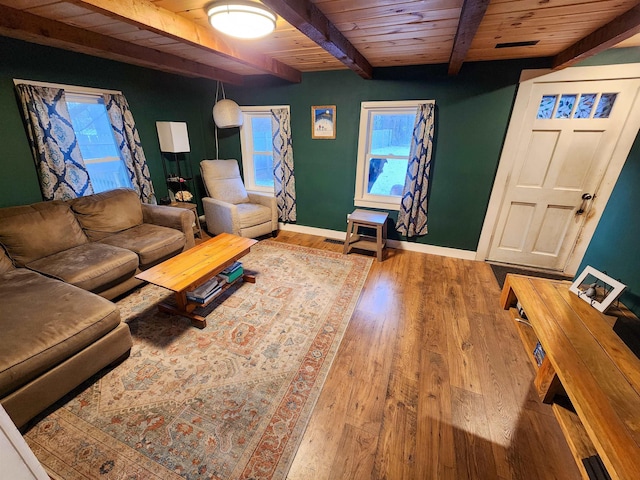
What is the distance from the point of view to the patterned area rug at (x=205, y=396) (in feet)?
3.98

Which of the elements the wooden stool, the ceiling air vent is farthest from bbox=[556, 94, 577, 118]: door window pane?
the wooden stool

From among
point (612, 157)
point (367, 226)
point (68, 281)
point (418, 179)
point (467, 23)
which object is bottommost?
point (68, 281)

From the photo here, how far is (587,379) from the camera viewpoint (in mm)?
1205

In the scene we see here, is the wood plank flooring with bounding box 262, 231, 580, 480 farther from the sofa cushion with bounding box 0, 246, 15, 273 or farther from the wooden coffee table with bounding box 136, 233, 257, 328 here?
the sofa cushion with bounding box 0, 246, 15, 273

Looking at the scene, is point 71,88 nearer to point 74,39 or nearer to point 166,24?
point 74,39

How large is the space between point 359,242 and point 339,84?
1.97 metres

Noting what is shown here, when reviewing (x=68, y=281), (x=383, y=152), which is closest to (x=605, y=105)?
(x=383, y=152)

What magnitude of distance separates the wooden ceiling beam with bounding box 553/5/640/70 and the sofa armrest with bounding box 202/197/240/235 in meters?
3.37

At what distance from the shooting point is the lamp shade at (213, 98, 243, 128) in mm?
3463

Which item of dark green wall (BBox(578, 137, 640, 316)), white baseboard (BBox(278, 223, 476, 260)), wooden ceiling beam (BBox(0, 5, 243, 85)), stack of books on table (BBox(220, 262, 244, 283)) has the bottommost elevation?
white baseboard (BBox(278, 223, 476, 260))

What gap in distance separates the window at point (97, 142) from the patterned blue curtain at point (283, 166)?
1.87 m

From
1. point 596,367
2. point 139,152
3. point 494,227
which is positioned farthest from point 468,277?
point 139,152

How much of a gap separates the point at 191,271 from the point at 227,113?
2429mm

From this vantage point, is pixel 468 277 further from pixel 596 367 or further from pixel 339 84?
pixel 339 84
